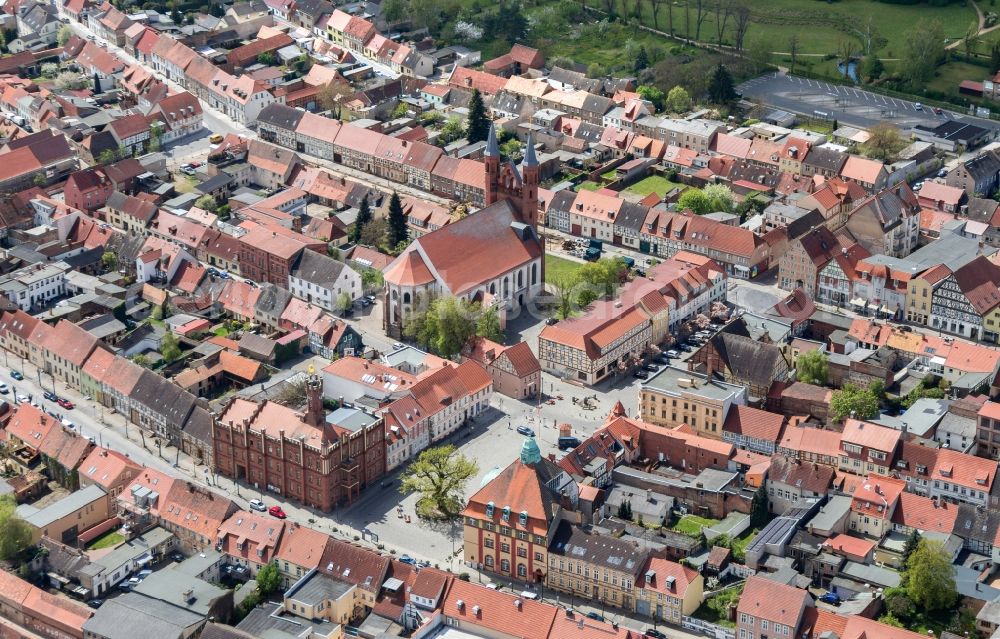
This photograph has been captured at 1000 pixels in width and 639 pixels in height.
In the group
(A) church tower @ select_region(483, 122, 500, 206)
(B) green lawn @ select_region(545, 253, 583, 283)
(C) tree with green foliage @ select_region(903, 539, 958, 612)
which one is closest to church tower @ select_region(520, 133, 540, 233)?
(A) church tower @ select_region(483, 122, 500, 206)

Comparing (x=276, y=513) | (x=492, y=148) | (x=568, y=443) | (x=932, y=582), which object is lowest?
(x=276, y=513)

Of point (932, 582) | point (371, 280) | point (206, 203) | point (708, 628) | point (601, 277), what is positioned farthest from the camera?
point (206, 203)

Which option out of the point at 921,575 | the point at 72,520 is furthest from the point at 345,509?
the point at 921,575

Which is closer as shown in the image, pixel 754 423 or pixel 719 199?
pixel 754 423

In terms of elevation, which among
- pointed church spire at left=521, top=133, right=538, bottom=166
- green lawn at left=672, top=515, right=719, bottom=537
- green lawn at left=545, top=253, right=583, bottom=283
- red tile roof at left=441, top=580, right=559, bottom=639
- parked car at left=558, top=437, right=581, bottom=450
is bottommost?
green lawn at left=545, top=253, right=583, bottom=283

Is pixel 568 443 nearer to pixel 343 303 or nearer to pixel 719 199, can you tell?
pixel 343 303

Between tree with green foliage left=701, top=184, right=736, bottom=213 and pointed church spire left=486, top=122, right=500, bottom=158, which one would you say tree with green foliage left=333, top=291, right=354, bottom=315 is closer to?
pointed church spire left=486, top=122, right=500, bottom=158

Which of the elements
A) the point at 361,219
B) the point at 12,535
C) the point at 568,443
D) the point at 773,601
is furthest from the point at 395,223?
the point at 773,601
